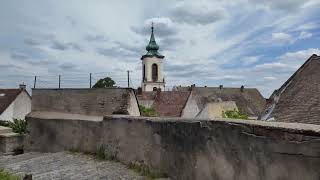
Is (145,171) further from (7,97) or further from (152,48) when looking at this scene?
(152,48)

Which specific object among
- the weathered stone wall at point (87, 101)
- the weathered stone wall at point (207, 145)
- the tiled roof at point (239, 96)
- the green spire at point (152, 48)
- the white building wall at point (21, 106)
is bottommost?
the weathered stone wall at point (207, 145)

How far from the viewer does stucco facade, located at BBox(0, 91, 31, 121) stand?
3909 centimetres

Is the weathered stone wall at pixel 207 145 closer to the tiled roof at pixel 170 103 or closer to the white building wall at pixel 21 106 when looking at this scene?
the tiled roof at pixel 170 103

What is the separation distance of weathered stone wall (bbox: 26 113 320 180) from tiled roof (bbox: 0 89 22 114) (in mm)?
31532

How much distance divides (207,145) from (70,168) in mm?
3829

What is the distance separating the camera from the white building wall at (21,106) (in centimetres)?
4022

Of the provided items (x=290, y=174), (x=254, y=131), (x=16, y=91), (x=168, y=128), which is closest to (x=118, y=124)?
(x=168, y=128)

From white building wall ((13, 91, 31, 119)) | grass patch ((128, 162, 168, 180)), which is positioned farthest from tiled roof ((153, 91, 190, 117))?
grass patch ((128, 162, 168, 180))

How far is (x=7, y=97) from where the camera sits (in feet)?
134

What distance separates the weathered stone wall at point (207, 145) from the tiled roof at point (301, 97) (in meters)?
5.44

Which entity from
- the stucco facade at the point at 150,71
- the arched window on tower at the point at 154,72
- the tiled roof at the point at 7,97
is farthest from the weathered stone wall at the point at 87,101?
the arched window on tower at the point at 154,72

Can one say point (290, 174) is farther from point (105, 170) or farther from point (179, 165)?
point (105, 170)

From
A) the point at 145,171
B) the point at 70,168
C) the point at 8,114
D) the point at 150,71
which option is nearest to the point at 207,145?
the point at 145,171

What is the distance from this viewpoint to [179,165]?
20.9 ft
